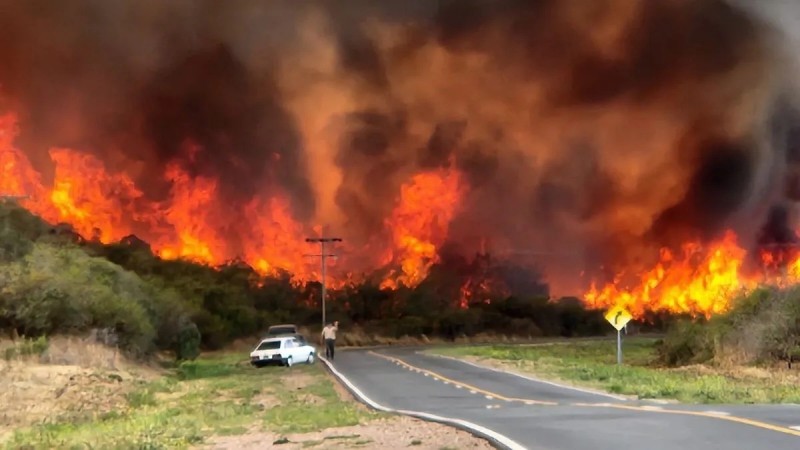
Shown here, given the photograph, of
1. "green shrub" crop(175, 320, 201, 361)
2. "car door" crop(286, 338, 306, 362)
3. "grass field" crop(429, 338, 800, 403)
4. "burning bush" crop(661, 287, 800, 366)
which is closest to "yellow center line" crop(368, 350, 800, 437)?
"grass field" crop(429, 338, 800, 403)

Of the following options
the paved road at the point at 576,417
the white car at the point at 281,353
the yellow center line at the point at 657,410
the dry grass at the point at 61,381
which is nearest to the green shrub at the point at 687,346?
the paved road at the point at 576,417

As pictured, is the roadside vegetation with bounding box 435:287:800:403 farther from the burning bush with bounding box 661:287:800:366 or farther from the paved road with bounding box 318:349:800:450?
the paved road with bounding box 318:349:800:450

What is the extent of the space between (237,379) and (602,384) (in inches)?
481

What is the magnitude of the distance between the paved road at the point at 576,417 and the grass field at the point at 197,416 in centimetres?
160

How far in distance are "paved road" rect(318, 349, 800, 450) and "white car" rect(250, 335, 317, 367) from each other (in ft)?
41.6

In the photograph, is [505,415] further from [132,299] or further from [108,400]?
[132,299]

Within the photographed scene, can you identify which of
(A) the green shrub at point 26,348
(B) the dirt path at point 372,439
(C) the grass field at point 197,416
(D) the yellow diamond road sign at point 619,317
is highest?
(D) the yellow diamond road sign at point 619,317

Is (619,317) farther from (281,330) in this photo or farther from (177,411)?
(281,330)

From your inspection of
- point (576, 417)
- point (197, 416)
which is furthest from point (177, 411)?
point (576, 417)

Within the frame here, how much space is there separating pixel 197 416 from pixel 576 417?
7.52 meters

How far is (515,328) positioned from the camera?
75.8 meters

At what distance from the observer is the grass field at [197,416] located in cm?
1420

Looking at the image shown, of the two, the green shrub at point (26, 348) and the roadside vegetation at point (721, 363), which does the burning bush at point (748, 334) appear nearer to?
the roadside vegetation at point (721, 363)

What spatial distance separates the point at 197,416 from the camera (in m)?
17.4
